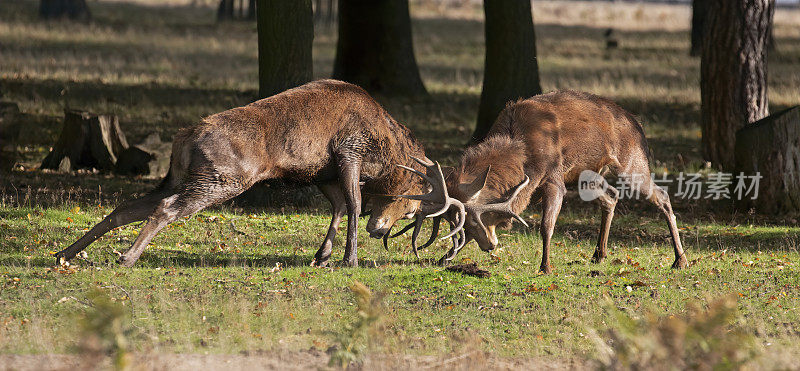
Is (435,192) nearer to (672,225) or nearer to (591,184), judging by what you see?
(591,184)

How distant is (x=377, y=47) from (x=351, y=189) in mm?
12385

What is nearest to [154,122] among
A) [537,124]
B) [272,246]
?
[272,246]

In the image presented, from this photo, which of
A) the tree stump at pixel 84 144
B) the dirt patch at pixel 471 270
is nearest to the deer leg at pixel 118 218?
the dirt patch at pixel 471 270

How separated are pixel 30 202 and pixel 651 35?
33451mm

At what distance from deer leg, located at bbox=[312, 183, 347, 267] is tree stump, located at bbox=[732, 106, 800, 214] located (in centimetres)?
686

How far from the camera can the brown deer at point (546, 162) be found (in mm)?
10375

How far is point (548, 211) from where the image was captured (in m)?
10.6

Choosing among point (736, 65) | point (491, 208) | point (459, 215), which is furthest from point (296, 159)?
point (736, 65)

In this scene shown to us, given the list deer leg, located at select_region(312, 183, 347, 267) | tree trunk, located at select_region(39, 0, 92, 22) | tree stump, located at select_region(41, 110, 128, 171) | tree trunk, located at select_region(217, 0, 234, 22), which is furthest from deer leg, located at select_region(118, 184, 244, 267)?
tree trunk, located at select_region(217, 0, 234, 22)

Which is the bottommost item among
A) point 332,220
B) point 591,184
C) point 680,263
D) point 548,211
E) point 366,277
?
point 680,263

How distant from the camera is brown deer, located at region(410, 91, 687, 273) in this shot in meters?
10.4

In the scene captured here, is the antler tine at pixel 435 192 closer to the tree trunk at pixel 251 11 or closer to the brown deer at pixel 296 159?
the brown deer at pixel 296 159

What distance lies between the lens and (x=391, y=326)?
27.3 feet

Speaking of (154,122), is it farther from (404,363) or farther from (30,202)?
(404,363)
